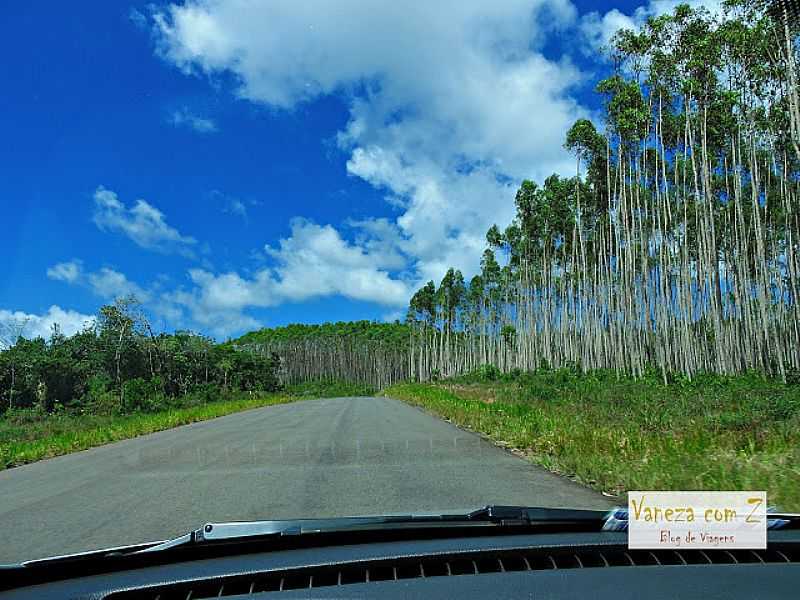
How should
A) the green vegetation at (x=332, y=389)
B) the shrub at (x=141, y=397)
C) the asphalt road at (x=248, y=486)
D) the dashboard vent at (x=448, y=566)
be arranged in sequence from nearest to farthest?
the dashboard vent at (x=448, y=566), the asphalt road at (x=248, y=486), the shrub at (x=141, y=397), the green vegetation at (x=332, y=389)

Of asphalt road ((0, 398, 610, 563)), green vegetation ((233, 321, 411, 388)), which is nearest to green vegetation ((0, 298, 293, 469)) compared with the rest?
asphalt road ((0, 398, 610, 563))

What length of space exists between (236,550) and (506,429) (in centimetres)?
1071

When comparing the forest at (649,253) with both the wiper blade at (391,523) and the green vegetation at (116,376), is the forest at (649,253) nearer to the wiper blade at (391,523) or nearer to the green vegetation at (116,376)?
the green vegetation at (116,376)

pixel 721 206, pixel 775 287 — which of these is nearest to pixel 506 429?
pixel 721 206

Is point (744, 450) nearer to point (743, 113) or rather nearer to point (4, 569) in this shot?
point (4, 569)

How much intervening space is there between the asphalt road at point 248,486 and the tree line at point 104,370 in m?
28.3

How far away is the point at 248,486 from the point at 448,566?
602cm

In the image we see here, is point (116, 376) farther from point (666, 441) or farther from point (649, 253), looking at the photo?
point (666, 441)

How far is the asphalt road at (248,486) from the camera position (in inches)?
243

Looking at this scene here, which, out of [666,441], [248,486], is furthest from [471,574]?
[666,441]

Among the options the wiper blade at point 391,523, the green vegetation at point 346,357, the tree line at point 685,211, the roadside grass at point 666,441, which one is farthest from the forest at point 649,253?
the green vegetation at point 346,357

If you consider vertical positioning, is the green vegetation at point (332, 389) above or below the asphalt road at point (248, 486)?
above

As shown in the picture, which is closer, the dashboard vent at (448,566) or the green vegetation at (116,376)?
the dashboard vent at (448,566)

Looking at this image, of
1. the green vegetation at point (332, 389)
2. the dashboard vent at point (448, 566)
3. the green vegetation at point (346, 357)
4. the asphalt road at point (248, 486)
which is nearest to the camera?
the dashboard vent at point (448, 566)
